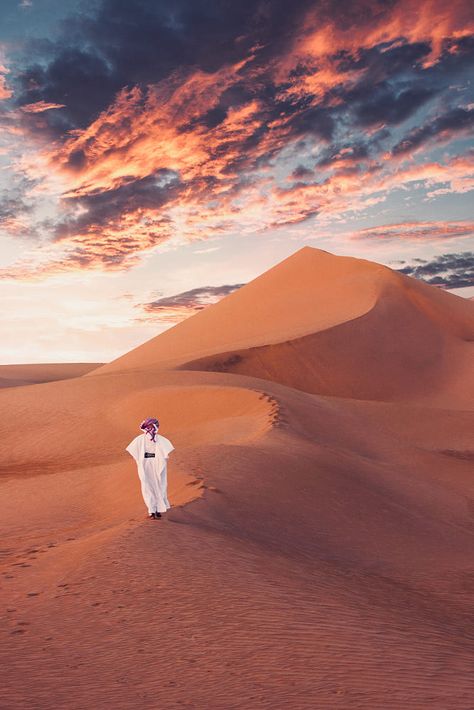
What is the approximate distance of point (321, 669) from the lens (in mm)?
5020

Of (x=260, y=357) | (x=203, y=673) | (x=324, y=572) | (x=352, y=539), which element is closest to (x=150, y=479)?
(x=324, y=572)

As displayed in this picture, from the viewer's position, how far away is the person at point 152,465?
10125 millimetres

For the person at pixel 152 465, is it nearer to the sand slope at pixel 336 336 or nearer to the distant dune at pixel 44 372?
the sand slope at pixel 336 336

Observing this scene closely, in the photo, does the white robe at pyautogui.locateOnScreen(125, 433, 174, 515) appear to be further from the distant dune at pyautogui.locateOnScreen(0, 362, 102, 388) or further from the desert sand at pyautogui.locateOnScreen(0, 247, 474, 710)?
the distant dune at pyautogui.locateOnScreen(0, 362, 102, 388)

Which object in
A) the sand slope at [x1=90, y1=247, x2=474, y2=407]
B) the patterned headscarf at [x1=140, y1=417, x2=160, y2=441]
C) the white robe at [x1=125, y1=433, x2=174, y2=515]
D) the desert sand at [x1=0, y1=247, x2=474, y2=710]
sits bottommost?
the desert sand at [x1=0, y1=247, x2=474, y2=710]

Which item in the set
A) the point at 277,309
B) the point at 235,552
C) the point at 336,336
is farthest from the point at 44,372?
the point at 235,552

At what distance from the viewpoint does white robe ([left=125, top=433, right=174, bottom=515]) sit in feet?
33.1

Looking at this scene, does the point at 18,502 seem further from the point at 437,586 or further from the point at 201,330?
the point at 201,330

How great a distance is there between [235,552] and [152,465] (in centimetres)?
241

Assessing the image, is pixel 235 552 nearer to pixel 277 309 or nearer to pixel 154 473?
pixel 154 473

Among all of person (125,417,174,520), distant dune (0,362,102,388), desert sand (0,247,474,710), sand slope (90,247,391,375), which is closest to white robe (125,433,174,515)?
person (125,417,174,520)

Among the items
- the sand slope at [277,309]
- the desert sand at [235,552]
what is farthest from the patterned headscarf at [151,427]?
the sand slope at [277,309]

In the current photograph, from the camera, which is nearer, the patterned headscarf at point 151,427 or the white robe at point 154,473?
the white robe at point 154,473

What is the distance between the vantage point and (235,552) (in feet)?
28.1
